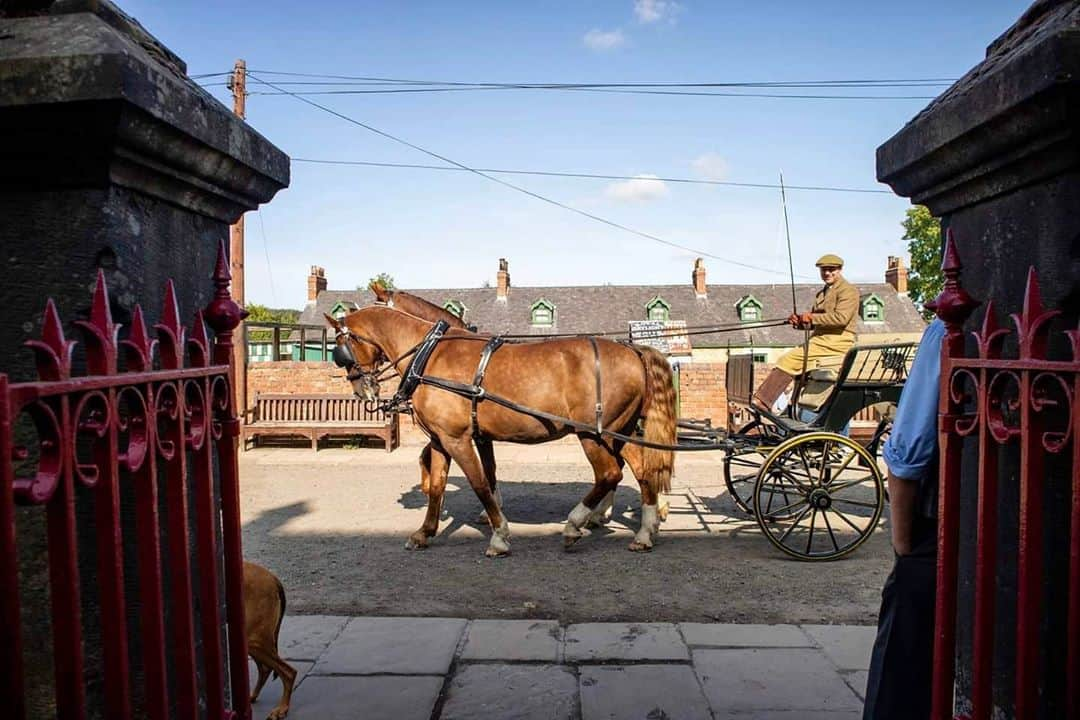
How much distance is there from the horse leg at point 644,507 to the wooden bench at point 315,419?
21.6ft

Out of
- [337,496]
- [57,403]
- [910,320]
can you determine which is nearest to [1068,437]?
[57,403]

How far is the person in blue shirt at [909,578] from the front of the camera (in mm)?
2088

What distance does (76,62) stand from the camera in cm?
155

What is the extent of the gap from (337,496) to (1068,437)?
884 cm

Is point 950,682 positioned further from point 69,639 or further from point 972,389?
point 69,639

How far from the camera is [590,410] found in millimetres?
6680

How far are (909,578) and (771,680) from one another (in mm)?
1452

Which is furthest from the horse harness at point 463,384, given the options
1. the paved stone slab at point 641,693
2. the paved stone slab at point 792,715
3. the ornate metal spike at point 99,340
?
the ornate metal spike at point 99,340

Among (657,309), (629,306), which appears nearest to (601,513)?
(657,309)

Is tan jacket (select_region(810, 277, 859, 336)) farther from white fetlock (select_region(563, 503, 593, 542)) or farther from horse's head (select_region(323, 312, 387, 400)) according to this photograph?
horse's head (select_region(323, 312, 387, 400))

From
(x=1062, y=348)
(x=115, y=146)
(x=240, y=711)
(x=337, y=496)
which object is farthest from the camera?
(x=337, y=496)

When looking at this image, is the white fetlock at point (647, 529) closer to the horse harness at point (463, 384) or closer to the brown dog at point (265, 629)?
the horse harness at point (463, 384)

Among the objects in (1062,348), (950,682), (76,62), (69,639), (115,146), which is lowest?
(950,682)

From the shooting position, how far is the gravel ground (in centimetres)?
512
